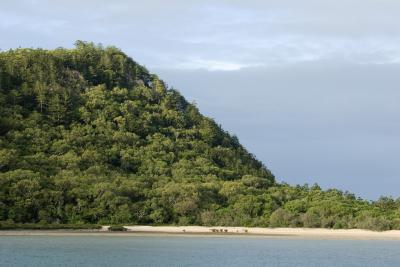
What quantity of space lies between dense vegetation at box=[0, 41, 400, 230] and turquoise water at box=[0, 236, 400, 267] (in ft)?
29.4

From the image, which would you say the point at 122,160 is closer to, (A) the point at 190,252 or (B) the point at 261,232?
(B) the point at 261,232

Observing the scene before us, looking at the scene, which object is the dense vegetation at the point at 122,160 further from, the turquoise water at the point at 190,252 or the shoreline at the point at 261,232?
the turquoise water at the point at 190,252

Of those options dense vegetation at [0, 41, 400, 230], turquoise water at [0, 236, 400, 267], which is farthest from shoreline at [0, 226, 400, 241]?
turquoise water at [0, 236, 400, 267]

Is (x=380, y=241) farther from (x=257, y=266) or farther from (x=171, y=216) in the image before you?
(x=257, y=266)

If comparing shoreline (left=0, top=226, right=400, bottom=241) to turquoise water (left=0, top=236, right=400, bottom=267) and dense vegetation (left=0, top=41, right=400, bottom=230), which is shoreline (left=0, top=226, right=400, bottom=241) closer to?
dense vegetation (left=0, top=41, right=400, bottom=230)

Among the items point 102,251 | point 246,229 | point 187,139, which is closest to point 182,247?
point 102,251

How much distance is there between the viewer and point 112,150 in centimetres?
11225

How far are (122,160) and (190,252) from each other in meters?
43.6

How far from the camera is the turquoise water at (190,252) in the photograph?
6024cm

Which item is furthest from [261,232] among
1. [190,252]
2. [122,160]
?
[190,252]

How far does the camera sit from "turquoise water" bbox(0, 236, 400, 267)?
60.2 metres

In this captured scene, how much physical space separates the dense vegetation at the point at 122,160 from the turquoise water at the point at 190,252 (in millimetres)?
8952

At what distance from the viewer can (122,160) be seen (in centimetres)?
11100

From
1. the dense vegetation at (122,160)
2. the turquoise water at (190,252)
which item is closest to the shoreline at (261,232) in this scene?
Answer: the dense vegetation at (122,160)
